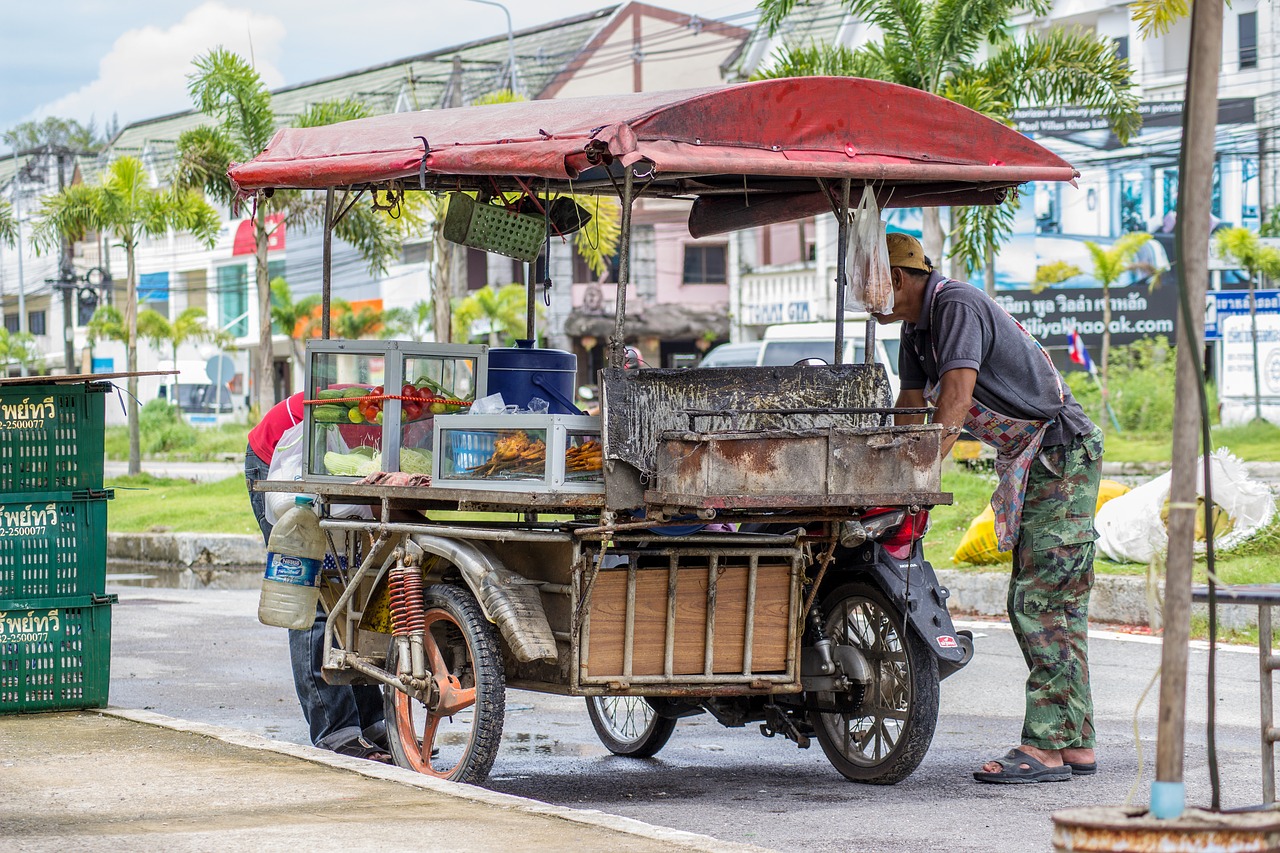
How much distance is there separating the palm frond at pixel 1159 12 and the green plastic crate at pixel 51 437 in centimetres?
450

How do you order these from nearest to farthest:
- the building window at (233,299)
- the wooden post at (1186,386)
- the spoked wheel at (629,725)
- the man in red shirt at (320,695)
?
the wooden post at (1186,386)
the man in red shirt at (320,695)
the spoked wheel at (629,725)
the building window at (233,299)

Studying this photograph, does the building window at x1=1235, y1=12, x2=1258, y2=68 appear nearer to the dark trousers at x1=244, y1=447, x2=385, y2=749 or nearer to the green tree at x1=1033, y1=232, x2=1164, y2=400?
the green tree at x1=1033, y1=232, x2=1164, y2=400

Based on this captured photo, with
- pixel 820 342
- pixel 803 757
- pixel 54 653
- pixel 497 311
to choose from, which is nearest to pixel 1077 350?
pixel 497 311

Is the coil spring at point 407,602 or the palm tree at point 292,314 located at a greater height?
the palm tree at point 292,314

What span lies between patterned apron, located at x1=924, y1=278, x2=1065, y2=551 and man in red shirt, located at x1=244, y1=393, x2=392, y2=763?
Answer: 257cm

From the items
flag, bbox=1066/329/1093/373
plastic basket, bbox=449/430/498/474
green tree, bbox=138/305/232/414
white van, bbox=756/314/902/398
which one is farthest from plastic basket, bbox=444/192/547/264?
green tree, bbox=138/305/232/414

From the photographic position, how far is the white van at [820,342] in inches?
752

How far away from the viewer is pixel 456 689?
18.6 ft

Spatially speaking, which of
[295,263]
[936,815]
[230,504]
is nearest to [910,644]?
[936,815]

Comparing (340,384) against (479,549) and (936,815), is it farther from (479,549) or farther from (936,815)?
(936,815)

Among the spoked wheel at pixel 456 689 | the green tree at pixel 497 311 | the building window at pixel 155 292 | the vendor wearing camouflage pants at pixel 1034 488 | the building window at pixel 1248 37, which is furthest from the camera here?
the building window at pixel 155 292

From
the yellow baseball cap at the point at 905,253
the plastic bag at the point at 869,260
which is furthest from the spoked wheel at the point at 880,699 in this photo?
the yellow baseball cap at the point at 905,253

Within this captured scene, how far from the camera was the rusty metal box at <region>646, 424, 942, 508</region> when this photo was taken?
5027 mm

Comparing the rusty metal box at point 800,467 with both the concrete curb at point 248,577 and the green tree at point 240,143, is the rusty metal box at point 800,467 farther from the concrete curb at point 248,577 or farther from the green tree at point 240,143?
the green tree at point 240,143
